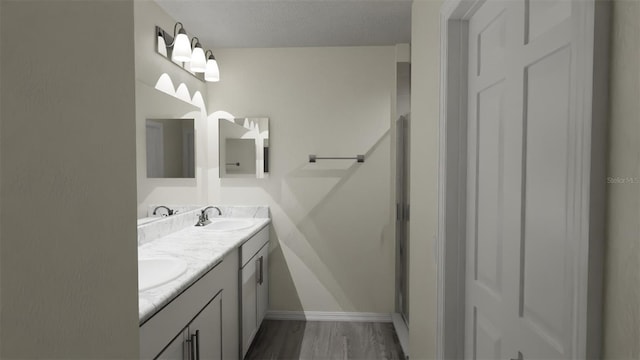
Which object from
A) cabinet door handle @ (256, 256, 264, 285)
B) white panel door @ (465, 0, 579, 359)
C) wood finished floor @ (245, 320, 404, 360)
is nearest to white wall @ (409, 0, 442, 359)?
white panel door @ (465, 0, 579, 359)

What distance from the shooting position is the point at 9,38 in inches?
16.0

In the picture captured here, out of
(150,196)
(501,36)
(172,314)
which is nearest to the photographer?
(501,36)

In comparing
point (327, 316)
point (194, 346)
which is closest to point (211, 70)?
point (194, 346)

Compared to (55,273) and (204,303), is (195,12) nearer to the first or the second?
(204,303)

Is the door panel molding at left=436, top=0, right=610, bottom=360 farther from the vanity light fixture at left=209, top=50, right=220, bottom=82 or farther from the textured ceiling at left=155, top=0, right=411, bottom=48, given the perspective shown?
the vanity light fixture at left=209, top=50, right=220, bottom=82

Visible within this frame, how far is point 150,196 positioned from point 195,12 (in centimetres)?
129

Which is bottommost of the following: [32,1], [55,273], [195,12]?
[55,273]

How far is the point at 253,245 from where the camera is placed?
261 cm

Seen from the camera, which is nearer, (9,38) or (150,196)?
(9,38)

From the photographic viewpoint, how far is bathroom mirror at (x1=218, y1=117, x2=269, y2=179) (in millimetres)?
3146

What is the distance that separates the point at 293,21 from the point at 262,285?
207 cm

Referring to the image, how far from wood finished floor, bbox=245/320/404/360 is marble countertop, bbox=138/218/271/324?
89 centimetres

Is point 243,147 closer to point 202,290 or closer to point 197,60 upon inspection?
point 197,60

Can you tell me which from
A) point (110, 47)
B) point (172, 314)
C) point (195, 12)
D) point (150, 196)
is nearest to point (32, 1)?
point (110, 47)
